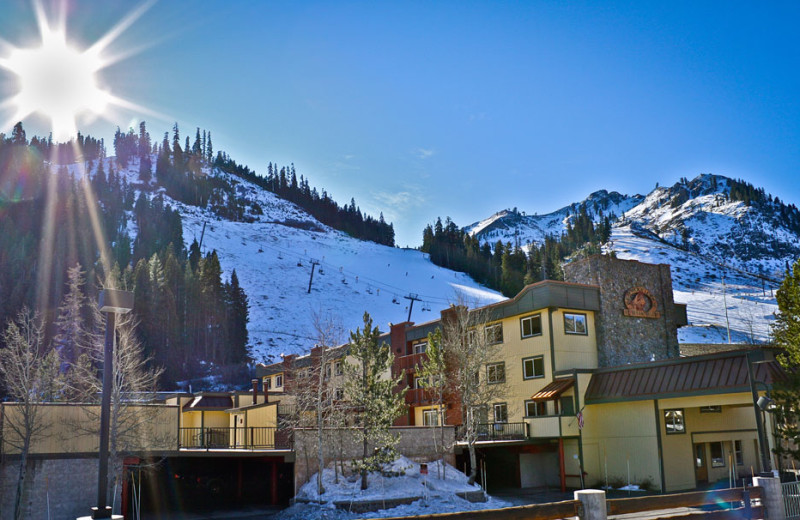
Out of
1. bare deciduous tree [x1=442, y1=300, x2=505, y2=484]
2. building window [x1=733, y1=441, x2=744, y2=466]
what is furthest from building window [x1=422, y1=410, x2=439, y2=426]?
building window [x1=733, y1=441, x2=744, y2=466]

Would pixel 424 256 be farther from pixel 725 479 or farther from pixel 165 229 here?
pixel 725 479

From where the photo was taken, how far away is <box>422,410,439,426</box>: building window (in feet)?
134

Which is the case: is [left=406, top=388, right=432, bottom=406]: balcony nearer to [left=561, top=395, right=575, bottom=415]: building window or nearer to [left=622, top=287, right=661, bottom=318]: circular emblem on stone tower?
[left=561, top=395, right=575, bottom=415]: building window

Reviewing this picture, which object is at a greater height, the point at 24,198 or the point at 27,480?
the point at 24,198

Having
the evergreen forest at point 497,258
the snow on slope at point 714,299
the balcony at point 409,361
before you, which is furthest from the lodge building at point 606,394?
the evergreen forest at point 497,258

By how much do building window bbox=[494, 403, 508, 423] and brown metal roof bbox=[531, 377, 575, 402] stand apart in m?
4.02

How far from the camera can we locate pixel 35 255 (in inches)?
4053

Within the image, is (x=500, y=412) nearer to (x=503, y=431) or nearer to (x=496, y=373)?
(x=503, y=431)

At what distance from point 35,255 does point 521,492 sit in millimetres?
94935

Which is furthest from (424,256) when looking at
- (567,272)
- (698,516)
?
(698,516)

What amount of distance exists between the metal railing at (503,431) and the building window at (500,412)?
24.5 inches

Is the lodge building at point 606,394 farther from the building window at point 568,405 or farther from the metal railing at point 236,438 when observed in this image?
the metal railing at point 236,438

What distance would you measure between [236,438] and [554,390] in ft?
66.5

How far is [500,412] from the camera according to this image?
38906 mm
